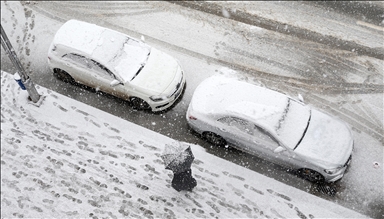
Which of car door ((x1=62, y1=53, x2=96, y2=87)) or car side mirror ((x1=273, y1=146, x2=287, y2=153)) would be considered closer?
car side mirror ((x1=273, y1=146, x2=287, y2=153))

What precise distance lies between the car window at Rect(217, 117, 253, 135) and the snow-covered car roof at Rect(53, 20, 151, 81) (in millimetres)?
2879

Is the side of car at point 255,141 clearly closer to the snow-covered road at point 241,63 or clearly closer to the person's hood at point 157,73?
the snow-covered road at point 241,63

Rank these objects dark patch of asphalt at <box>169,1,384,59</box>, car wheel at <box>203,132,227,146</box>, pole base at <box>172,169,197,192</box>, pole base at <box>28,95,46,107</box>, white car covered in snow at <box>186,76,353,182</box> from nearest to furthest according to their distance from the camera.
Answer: pole base at <box>172,169,197,192</box> → white car covered in snow at <box>186,76,353,182</box> → car wheel at <box>203,132,227,146</box> → pole base at <box>28,95,46,107</box> → dark patch of asphalt at <box>169,1,384,59</box>

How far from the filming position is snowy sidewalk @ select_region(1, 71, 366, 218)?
348 inches

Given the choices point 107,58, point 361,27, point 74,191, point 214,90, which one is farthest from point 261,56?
point 74,191

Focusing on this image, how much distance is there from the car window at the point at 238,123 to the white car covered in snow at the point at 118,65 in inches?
72.7

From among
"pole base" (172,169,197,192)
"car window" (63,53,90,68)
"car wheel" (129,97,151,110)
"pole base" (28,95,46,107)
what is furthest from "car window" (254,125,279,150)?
"pole base" (28,95,46,107)

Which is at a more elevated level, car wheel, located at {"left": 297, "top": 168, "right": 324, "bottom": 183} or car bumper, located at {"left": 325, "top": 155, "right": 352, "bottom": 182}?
car bumper, located at {"left": 325, "top": 155, "right": 352, "bottom": 182}

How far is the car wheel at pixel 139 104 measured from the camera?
10406 millimetres

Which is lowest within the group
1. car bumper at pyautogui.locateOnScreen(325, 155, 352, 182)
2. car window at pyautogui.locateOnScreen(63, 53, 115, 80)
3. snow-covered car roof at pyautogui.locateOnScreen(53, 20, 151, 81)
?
car bumper at pyautogui.locateOnScreen(325, 155, 352, 182)

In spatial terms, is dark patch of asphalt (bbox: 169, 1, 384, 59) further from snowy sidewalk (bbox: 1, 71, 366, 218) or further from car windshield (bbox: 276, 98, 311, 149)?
snowy sidewalk (bbox: 1, 71, 366, 218)

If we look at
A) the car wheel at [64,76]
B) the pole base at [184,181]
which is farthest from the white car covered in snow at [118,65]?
the pole base at [184,181]

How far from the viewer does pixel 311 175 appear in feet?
30.6

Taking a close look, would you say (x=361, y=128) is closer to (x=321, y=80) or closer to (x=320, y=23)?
(x=321, y=80)
